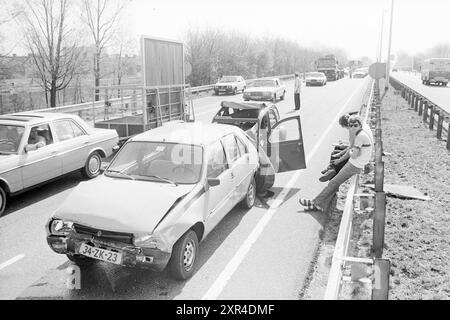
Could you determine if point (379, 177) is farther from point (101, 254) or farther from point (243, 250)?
point (101, 254)

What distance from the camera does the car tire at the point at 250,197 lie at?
6969mm

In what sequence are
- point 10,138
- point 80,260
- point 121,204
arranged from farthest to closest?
point 10,138
point 80,260
point 121,204

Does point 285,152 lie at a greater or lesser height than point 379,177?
greater

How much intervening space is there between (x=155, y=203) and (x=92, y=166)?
200 inches

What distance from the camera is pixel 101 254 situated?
4.29 meters

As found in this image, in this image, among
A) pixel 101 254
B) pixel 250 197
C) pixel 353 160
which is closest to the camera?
pixel 101 254

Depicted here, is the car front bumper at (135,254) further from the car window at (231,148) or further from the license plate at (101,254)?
the car window at (231,148)

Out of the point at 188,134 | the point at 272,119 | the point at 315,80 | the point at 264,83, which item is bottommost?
the point at 272,119

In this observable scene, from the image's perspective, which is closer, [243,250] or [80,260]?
[80,260]

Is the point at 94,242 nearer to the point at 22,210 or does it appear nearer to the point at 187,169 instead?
the point at 187,169

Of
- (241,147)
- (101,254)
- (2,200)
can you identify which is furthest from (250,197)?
(2,200)
